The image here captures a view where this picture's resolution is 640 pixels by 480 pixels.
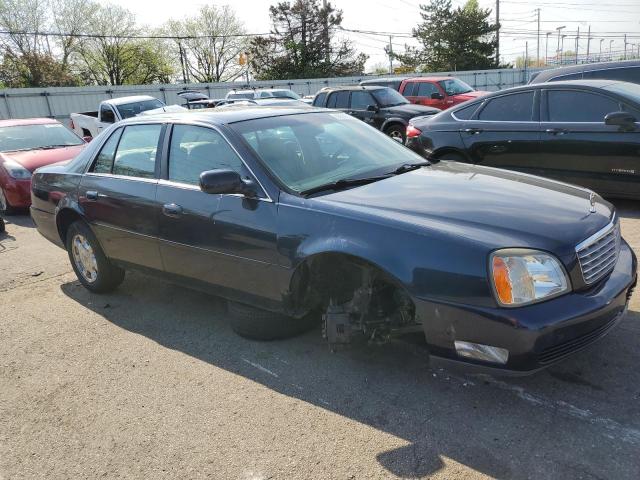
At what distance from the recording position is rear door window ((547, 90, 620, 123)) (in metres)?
6.23

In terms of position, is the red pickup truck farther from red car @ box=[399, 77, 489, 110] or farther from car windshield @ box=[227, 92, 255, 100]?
car windshield @ box=[227, 92, 255, 100]

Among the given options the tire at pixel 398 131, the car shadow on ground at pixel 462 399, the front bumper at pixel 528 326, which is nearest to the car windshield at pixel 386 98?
the tire at pixel 398 131

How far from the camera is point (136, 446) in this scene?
282 cm

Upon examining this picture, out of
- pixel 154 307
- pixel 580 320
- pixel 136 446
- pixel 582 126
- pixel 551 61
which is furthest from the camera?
pixel 551 61

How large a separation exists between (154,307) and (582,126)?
5146 millimetres

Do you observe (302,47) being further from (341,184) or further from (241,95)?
(341,184)

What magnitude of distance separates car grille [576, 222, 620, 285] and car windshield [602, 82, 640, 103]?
3.74 metres

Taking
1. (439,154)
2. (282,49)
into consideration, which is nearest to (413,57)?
(282,49)

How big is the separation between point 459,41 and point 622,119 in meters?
53.1

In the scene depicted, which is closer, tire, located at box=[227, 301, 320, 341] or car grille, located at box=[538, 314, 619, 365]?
car grille, located at box=[538, 314, 619, 365]

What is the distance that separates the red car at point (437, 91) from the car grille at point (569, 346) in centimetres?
1328

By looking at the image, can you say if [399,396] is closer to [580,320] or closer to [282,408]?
[282,408]

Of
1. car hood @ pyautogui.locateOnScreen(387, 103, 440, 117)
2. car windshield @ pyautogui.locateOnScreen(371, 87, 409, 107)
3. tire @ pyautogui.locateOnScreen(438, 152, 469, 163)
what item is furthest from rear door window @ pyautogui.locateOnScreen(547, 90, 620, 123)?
car windshield @ pyautogui.locateOnScreen(371, 87, 409, 107)

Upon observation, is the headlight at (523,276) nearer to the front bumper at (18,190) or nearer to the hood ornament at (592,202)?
the hood ornament at (592,202)
